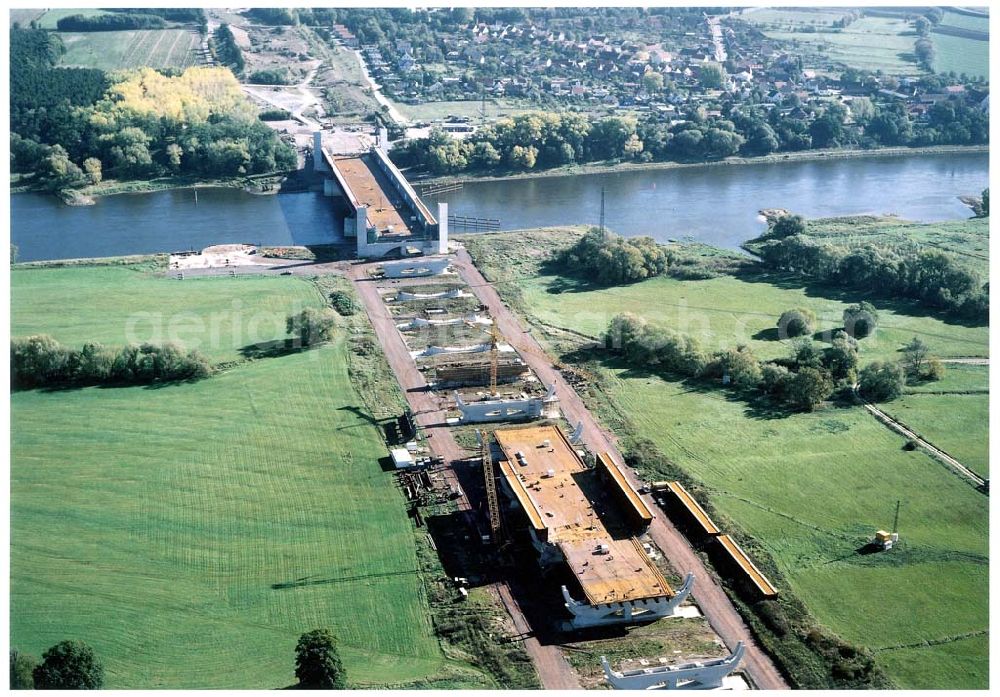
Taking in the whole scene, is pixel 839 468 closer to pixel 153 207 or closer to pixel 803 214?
pixel 803 214

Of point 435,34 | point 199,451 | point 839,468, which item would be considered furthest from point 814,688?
point 435,34

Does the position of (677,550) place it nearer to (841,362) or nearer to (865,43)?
(841,362)

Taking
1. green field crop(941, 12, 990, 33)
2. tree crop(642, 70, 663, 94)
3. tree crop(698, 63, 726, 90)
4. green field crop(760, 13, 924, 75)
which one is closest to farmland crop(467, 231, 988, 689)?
tree crop(642, 70, 663, 94)

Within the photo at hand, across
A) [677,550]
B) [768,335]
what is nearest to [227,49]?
[768,335]

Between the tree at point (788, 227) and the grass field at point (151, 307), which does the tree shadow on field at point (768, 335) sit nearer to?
the tree at point (788, 227)

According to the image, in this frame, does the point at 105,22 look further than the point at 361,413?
Yes

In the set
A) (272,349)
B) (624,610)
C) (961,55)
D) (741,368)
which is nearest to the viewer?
(624,610)
